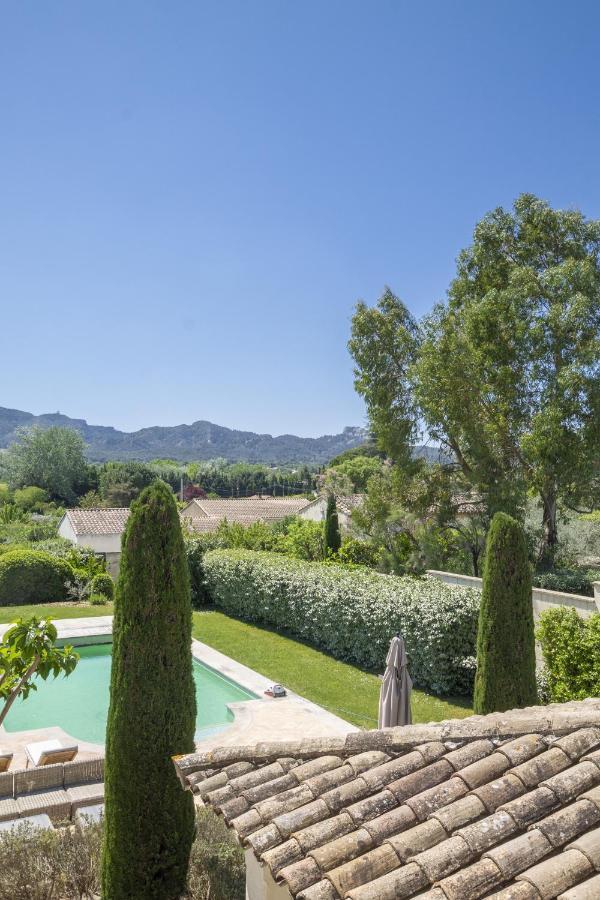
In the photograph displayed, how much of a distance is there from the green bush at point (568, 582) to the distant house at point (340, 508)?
28.3 feet

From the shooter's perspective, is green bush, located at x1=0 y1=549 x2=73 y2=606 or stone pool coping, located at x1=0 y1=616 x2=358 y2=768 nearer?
stone pool coping, located at x1=0 y1=616 x2=358 y2=768

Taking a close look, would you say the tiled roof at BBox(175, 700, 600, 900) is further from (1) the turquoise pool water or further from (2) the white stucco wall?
(2) the white stucco wall

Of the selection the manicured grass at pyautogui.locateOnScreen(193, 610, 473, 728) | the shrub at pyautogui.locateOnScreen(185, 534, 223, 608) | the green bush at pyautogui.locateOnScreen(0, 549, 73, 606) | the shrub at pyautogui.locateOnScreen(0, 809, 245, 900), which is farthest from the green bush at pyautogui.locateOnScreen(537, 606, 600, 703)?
the green bush at pyautogui.locateOnScreen(0, 549, 73, 606)

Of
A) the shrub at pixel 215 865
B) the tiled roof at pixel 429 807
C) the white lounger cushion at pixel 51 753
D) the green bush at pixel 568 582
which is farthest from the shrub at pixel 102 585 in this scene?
the tiled roof at pixel 429 807

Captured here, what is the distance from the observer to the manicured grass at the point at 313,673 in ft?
43.2

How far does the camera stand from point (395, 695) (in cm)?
1003

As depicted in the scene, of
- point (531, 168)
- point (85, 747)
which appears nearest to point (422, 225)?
point (531, 168)

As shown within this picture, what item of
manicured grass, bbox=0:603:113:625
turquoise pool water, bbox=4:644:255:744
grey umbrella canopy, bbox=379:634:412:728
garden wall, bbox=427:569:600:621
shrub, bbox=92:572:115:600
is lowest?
turquoise pool water, bbox=4:644:255:744

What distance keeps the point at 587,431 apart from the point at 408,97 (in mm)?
10109

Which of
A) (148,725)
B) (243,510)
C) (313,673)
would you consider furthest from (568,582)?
(243,510)

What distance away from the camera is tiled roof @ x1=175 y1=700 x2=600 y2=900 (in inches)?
111

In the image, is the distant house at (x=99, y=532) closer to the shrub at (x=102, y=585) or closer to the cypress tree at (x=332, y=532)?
the shrub at (x=102, y=585)

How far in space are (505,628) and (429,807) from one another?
7.40m

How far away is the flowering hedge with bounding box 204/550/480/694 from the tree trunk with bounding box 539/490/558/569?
5.02m
